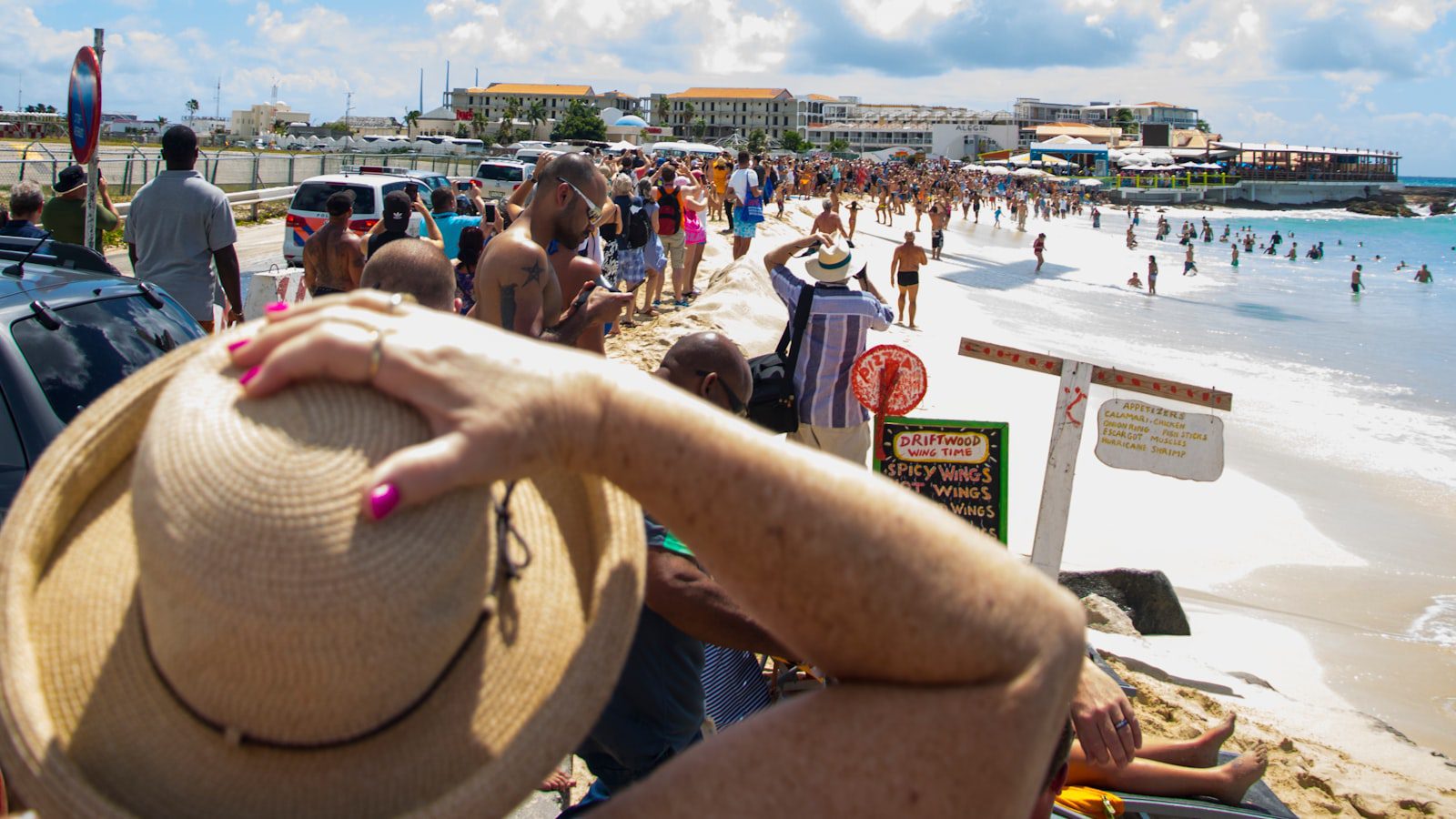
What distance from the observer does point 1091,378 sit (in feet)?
18.8

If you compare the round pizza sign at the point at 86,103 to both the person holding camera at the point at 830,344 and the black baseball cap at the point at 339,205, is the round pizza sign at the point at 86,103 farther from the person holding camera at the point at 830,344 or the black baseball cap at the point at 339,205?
the person holding camera at the point at 830,344

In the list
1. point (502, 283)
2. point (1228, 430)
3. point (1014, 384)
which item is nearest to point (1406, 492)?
point (1228, 430)

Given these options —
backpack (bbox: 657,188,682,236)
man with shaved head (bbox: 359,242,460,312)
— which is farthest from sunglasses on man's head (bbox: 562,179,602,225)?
backpack (bbox: 657,188,682,236)

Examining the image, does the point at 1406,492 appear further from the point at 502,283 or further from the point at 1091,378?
the point at 502,283

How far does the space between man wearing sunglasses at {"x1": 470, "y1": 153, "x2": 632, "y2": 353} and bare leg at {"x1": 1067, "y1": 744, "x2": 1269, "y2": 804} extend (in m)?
2.59

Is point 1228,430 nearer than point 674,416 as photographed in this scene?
No

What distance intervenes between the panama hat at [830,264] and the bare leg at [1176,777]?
324 cm

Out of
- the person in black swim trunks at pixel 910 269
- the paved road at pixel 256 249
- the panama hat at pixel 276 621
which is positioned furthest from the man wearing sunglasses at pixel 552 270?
the person in black swim trunks at pixel 910 269

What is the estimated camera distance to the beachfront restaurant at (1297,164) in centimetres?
10912

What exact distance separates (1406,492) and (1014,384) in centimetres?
458

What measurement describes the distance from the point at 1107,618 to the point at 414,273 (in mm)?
5184

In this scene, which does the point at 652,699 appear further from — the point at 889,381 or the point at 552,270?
the point at 889,381

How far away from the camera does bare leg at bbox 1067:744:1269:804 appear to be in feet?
11.9

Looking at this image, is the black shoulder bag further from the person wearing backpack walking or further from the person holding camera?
the person wearing backpack walking
